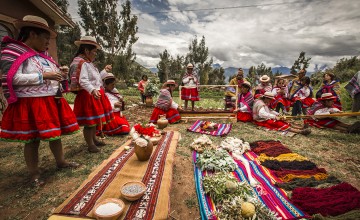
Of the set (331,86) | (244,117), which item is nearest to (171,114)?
(244,117)

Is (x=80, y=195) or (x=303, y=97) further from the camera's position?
(x=303, y=97)

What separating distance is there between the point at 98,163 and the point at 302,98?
7634mm

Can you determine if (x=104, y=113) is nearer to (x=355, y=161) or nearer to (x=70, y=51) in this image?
(x=355, y=161)

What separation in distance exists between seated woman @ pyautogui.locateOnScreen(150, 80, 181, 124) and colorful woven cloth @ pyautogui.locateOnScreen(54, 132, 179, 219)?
2.82 m

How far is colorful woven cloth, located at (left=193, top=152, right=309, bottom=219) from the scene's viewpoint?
7.33 ft

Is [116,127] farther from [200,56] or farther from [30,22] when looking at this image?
[200,56]

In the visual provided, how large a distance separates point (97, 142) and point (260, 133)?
15.1 feet

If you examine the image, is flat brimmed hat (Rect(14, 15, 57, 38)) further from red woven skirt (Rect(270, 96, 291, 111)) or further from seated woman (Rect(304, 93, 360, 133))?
red woven skirt (Rect(270, 96, 291, 111))

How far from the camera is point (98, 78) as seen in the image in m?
Result: 3.59

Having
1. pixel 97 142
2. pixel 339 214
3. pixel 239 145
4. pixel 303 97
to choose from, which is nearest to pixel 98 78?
pixel 97 142

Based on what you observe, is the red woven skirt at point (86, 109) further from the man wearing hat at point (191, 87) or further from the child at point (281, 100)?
the child at point (281, 100)

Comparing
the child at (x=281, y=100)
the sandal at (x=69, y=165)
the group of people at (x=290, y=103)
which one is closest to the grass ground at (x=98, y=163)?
the sandal at (x=69, y=165)

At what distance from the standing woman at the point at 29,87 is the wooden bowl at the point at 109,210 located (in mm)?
1339

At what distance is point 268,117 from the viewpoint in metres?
5.98
